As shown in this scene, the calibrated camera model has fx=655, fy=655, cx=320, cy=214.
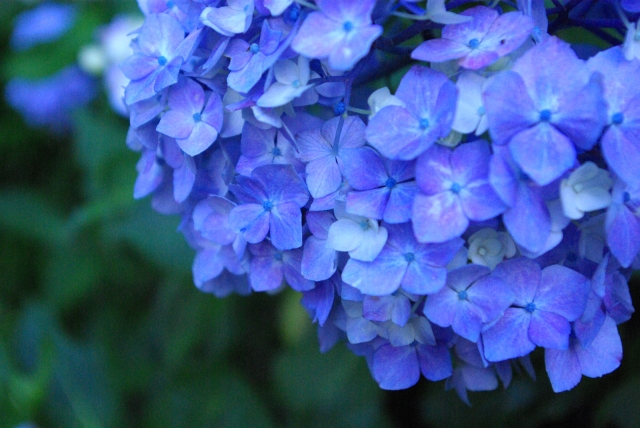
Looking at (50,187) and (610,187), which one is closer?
(610,187)

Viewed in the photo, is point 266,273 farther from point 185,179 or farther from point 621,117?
point 621,117

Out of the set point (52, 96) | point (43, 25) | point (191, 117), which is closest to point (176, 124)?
point (191, 117)

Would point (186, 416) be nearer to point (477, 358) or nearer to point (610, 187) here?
point (477, 358)

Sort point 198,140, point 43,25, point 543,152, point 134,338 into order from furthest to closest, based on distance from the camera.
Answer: point 43,25 < point 134,338 < point 198,140 < point 543,152

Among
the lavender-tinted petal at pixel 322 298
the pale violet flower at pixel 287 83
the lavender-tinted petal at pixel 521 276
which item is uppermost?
the pale violet flower at pixel 287 83

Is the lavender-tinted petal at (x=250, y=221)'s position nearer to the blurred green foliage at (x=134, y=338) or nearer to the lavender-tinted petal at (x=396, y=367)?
the lavender-tinted petal at (x=396, y=367)

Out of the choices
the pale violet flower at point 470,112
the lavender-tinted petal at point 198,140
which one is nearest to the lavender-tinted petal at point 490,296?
the pale violet flower at point 470,112

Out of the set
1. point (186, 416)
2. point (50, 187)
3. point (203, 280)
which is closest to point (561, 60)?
point (203, 280)
